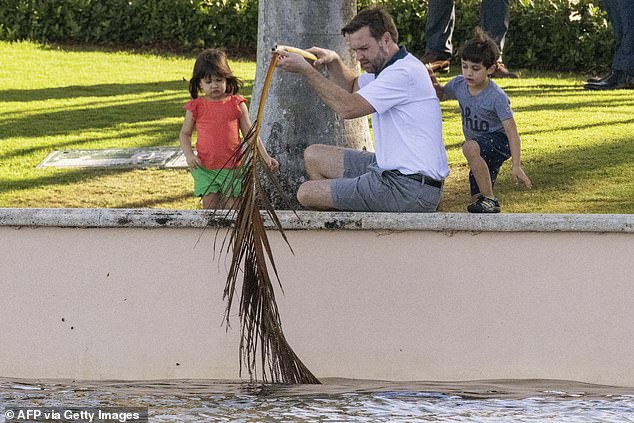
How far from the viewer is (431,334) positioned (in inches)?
253

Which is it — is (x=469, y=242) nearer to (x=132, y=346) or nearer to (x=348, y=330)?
(x=348, y=330)

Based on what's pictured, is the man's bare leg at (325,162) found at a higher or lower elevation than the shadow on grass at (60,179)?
higher

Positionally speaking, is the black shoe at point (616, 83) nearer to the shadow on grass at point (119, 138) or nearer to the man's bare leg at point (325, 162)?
the shadow on grass at point (119, 138)

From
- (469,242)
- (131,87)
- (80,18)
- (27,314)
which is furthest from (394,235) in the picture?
(80,18)

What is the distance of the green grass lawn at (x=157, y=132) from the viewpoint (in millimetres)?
8391

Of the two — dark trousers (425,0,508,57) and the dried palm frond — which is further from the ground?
dark trousers (425,0,508,57)

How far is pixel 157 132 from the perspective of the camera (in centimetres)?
1022

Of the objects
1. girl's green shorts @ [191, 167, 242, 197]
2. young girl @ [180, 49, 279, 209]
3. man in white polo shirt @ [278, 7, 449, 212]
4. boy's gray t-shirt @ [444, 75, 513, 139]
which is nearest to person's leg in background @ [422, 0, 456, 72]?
boy's gray t-shirt @ [444, 75, 513, 139]

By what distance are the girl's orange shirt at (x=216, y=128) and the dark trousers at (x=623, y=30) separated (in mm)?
4900

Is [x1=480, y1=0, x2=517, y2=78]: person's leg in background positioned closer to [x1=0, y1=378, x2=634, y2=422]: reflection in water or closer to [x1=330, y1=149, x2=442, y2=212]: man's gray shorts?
Result: [x1=330, y1=149, x2=442, y2=212]: man's gray shorts

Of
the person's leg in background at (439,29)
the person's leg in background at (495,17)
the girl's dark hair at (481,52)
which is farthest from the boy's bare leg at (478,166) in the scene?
the person's leg in background at (439,29)

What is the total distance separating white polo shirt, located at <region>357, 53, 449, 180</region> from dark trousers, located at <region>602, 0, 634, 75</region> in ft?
16.2

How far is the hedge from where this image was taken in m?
13.9

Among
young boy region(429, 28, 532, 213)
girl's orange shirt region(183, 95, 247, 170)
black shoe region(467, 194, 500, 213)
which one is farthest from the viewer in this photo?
girl's orange shirt region(183, 95, 247, 170)
